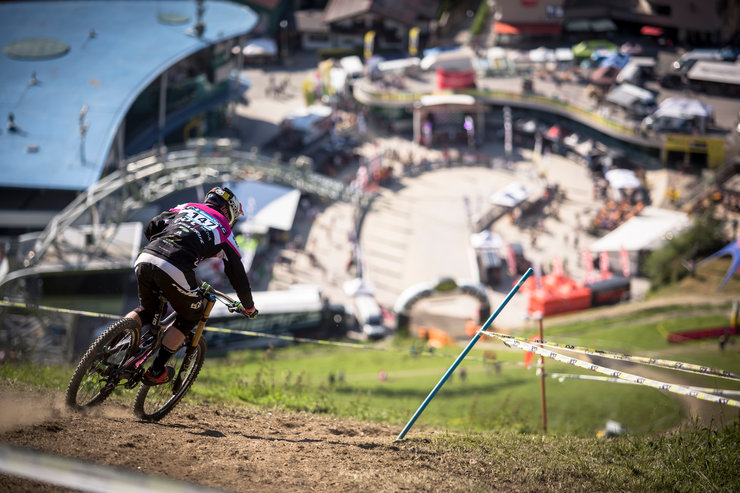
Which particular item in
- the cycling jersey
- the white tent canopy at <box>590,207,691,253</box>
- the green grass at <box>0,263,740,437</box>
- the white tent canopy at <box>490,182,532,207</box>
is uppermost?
the cycling jersey

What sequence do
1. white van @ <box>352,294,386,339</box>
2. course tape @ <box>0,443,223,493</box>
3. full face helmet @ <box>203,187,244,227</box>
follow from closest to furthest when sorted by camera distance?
1. course tape @ <box>0,443,223,493</box>
2. full face helmet @ <box>203,187,244,227</box>
3. white van @ <box>352,294,386,339</box>

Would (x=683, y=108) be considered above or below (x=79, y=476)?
below

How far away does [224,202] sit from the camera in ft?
32.0

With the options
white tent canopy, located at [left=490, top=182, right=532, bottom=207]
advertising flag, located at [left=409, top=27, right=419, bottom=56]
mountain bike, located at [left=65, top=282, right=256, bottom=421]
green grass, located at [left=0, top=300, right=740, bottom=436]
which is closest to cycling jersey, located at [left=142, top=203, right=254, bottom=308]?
mountain bike, located at [left=65, top=282, right=256, bottom=421]

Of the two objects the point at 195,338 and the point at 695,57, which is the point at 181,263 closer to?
the point at 195,338

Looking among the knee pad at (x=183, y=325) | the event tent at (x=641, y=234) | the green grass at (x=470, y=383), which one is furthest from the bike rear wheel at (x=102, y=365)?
the event tent at (x=641, y=234)

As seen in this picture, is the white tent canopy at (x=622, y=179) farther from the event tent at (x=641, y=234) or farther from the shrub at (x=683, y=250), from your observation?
the shrub at (x=683, y=250)

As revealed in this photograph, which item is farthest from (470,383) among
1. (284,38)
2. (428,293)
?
(284,38)

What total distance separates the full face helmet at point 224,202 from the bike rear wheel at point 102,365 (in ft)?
5.97

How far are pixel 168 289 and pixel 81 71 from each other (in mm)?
39996

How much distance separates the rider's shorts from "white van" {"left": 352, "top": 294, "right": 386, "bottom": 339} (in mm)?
22059

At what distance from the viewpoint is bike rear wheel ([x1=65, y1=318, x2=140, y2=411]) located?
8.80 meters

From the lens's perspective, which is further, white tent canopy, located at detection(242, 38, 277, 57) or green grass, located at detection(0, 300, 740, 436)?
white tent canopy, located at detection(242, 38, 277, 57)

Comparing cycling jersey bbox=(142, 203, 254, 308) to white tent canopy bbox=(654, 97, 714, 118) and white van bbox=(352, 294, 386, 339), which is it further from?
white tent canopy bbox=(654, 97, 714, 118)
